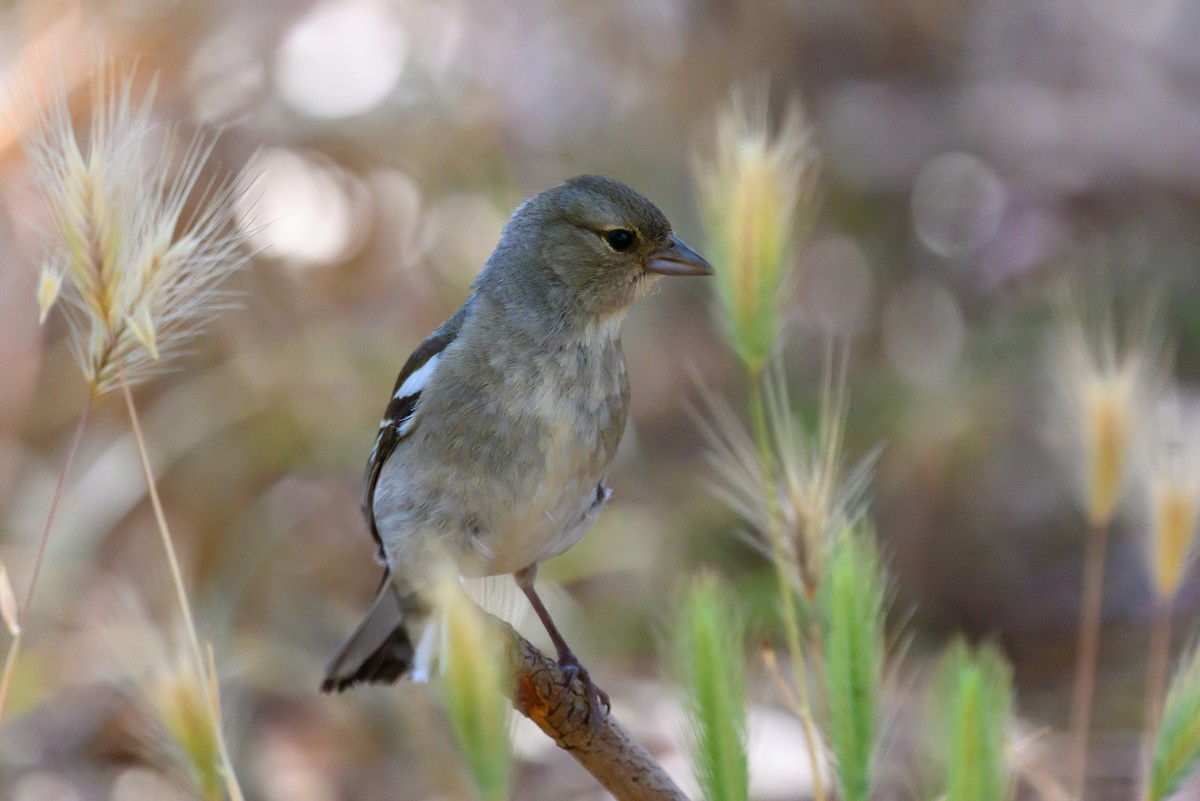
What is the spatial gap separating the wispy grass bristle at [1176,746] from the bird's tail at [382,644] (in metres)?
1.92

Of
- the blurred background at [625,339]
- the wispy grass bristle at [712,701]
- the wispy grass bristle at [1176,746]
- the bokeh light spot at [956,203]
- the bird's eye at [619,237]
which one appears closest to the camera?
the wispy grass bristle at [712,701]

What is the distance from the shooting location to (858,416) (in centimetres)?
568

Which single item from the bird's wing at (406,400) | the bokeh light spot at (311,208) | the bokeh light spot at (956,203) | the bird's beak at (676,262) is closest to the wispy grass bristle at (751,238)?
the bird's beak at (676,262)

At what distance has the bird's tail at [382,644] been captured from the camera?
11.0ft

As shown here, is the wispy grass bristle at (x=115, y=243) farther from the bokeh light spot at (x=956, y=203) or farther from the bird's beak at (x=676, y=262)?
the bokeh light spot at (x=956, y=203)

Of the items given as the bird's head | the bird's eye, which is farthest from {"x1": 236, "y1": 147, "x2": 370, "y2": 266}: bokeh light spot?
the bird's eye

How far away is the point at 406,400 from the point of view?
10.6 ft

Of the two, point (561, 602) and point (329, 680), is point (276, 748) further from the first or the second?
point (329, 680)

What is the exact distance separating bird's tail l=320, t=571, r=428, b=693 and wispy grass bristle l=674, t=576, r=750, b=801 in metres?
1.66

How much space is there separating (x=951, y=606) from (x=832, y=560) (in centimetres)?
395

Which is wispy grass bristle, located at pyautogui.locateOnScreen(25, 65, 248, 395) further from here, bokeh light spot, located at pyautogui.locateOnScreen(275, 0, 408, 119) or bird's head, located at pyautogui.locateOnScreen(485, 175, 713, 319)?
bokeh light spot, located at pyautogui.locateOnScreen(275, 0, 408, 119)

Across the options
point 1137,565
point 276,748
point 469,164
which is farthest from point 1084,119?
point 276,748

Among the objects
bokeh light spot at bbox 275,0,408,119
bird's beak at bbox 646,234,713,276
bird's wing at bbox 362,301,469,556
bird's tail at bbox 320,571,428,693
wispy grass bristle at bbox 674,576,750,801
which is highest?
bokeh light spot at bbox 275,0,408,119

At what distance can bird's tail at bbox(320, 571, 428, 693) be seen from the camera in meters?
3.34
